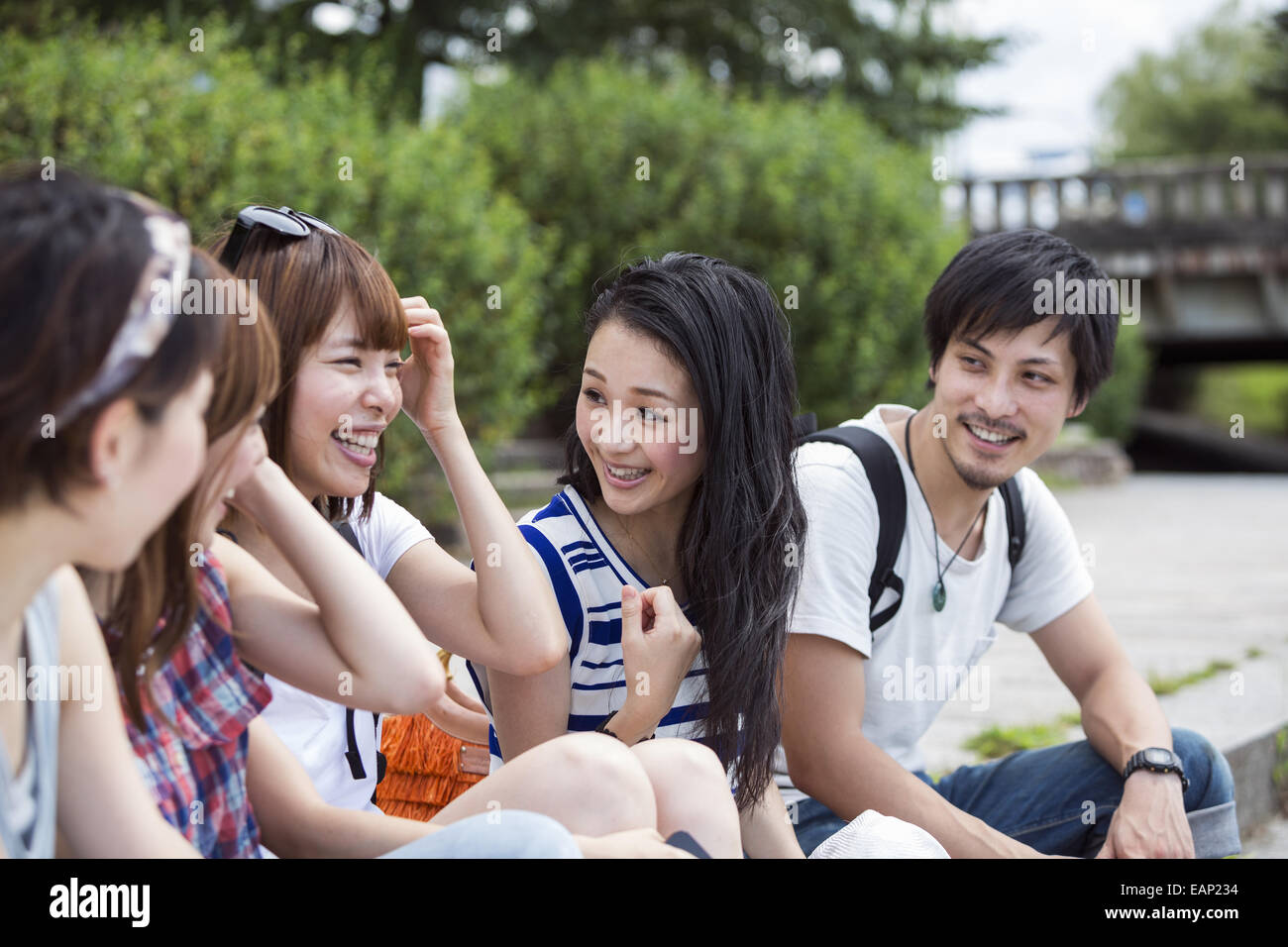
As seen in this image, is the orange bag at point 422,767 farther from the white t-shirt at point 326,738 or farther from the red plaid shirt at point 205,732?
the red plaid shirt at point 205,732

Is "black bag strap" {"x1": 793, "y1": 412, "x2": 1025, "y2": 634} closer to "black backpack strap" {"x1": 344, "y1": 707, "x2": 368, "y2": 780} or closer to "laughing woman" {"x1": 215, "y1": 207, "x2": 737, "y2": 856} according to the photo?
Answer: "laughing woman" {"x1": 215, "y1": 207, "x2": 737, "y2": 856}

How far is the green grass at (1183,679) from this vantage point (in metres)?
4.68

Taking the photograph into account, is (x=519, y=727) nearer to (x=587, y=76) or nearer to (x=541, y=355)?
(x=541, y=355)

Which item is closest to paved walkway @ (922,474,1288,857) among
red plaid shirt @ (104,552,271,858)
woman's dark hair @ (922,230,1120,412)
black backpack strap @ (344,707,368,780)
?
woman's dark hair @ (922,230,1120,412)

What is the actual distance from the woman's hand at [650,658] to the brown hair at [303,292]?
2.10 feet

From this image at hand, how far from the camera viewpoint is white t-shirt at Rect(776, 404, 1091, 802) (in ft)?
8.45

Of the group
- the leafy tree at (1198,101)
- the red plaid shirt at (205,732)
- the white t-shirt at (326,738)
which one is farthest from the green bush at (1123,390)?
the red plaid shirt at (205,732)

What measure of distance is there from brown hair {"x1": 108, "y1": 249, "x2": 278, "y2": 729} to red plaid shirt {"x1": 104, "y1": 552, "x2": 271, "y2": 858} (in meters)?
0.03

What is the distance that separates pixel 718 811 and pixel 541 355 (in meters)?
7.75

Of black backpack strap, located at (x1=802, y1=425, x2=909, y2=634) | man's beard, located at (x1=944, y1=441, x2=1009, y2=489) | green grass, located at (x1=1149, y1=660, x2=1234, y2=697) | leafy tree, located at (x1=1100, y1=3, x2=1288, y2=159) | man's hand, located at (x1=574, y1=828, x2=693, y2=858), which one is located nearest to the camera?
man's hand, located at (x1=574, y1=828, x2=693, y2=858)
